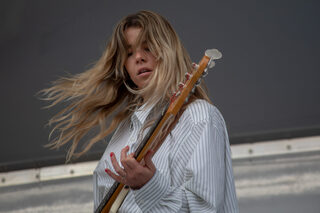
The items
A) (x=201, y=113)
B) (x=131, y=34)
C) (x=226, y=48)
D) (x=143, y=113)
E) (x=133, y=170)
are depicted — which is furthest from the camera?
(x=226, y=48)

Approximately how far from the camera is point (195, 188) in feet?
3.52

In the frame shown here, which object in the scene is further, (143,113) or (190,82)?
(143,113)

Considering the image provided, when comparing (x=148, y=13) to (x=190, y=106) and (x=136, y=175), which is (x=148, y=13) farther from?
(x=136, y=175)

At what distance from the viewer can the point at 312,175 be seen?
2072 millimetres

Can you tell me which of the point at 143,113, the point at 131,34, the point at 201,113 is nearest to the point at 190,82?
the point at 201,113

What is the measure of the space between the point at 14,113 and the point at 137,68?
3.36 feet

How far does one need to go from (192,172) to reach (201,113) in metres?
0.16

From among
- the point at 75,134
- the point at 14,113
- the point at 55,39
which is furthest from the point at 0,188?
the point at 75,134

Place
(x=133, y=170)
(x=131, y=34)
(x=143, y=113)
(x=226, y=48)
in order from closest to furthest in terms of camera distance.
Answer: (x=133, y=170) < (x=143, y=113) < (x=131, y=34) < (x=226, y=48)

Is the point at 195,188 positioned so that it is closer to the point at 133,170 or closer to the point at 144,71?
the point at 133,170

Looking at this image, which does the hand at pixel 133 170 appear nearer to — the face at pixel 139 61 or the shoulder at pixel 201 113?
the shoulder at pixel 201 113

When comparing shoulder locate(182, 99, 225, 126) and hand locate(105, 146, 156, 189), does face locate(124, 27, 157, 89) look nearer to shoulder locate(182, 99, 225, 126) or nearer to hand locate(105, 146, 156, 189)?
shoulder locate(182, 99, 225, 126)

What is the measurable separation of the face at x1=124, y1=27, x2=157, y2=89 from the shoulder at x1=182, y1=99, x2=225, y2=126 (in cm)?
23

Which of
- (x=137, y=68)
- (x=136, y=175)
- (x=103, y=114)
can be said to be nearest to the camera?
(x=136, y=175)
